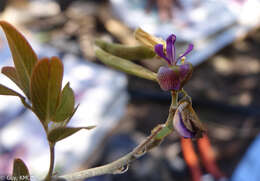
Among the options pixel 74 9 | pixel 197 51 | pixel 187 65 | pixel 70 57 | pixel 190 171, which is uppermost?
pixel 74 9

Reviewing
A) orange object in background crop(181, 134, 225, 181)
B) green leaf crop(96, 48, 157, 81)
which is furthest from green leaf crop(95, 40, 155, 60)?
orange object in background crop(181, 134, 225, 181)

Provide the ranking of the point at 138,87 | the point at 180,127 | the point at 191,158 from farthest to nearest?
the point at 138,87 < the point at 191,158 < the point at 180,127

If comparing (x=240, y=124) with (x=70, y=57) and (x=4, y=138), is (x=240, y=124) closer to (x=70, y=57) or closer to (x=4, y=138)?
(x=70, y=57)

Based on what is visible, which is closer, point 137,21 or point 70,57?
point 70,57

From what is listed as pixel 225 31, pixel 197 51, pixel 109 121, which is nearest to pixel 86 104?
pixel 109 121

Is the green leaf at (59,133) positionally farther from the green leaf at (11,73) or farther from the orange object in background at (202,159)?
the orange object in background at (202,159)

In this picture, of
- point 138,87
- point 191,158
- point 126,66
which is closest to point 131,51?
point 126,66

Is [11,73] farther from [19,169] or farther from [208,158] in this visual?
[208,158]
